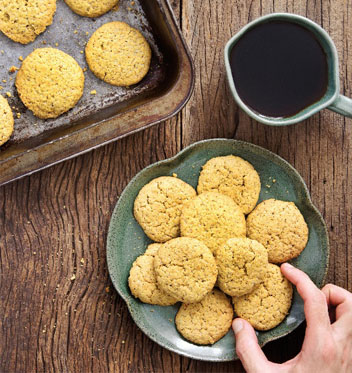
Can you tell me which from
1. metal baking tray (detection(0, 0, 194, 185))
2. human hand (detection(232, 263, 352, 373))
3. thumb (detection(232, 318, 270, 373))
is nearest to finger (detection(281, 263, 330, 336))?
human hand (detection(232, 263, 352, 373))

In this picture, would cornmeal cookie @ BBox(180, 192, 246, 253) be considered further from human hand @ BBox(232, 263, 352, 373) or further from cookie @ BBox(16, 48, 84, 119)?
cookie @ BBox(16, 48, 84, 119)

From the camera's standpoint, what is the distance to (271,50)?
1.07 m

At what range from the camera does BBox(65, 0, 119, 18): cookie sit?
1119 mm

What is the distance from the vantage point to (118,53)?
1.13m

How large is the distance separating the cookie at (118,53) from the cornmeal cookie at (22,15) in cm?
12

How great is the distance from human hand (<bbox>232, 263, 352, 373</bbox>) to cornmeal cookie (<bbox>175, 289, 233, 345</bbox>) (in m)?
0.04

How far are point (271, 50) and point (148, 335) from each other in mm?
711

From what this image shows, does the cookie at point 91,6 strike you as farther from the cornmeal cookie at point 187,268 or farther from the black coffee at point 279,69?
the cornmeal cookie at point 187,268

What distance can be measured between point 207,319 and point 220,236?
20cm

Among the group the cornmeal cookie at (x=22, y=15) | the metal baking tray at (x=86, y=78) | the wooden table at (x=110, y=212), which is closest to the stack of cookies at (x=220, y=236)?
the wooden table at (x=110, y=212)

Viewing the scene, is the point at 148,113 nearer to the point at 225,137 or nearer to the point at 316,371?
the point at 225,137

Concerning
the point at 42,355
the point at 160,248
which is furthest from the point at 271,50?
the point at 42,355

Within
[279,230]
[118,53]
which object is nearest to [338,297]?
[279,230]

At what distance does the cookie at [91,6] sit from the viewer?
1119mm
